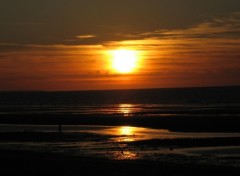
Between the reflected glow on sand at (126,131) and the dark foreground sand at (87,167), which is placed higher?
the reflected glow on sand at (126,131)

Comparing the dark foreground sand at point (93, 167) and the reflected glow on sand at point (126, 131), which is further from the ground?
the reflected glow on sand at point (126, 131)

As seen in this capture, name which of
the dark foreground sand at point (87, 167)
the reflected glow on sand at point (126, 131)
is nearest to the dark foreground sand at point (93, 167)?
the dark foreground sand at point (87, 167)

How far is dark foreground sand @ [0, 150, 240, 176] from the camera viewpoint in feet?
70.1

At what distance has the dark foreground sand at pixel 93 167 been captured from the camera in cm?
2138

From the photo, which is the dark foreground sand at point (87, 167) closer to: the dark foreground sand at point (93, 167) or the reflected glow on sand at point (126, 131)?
the dark foreground sand at point (93, 167)

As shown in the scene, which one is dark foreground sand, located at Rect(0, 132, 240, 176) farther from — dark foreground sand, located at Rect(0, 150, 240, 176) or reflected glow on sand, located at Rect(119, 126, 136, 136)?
reflected glow on sand, located at Rect(119, 126, 136, 136)

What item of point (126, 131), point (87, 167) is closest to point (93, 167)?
point (87, 167)

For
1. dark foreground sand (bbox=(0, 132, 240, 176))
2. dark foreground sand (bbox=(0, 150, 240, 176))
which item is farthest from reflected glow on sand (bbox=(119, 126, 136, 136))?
dark foreground sand (bbox=(0, 150, 240, 176))

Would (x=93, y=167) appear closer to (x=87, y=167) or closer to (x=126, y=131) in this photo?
(x=87, y=167)

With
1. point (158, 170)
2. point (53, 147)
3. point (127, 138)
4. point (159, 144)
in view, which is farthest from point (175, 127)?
point (158, 170)

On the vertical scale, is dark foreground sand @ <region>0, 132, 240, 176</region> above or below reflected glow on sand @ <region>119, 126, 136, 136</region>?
below

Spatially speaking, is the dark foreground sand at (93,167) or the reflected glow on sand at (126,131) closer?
the dark foreground sand at (93,167)

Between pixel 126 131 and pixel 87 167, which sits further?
pixel 126 131

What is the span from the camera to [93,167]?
22953 millimetres
